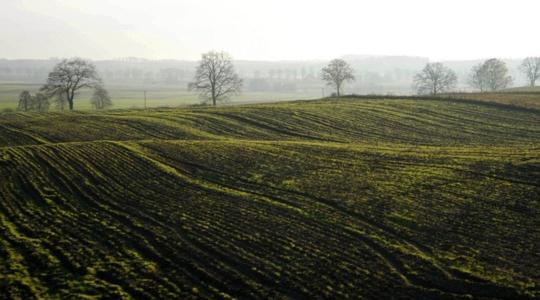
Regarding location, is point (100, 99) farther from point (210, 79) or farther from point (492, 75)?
point (492, 75)

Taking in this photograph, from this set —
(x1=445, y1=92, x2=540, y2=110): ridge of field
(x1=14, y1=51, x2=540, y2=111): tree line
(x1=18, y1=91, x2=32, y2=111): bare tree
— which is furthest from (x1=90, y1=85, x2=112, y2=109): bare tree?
(x1=445, y1=92, x2=540, y2=110): ridge of field

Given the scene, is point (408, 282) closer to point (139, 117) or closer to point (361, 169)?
point (361, 169)

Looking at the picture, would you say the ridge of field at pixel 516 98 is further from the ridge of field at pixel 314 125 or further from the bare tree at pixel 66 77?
the bare tree at pixel 66 77

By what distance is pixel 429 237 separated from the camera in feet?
75.0

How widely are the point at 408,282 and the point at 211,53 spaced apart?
79107mm

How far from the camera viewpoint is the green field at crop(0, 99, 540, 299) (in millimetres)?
18641

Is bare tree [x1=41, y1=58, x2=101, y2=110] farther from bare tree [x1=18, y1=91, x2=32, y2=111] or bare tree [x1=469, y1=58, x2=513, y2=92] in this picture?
bare tree [x1=469, y1=58, x2=513, y2=92]

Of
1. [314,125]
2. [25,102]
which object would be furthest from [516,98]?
[25,102]

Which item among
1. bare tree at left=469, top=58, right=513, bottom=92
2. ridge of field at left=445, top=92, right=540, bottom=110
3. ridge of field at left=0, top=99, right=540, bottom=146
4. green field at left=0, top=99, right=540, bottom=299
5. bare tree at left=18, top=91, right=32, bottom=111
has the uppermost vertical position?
bare tree at left=469, top=58, right=513, bottom=92

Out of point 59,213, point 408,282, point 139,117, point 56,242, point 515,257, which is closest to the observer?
point 408,282

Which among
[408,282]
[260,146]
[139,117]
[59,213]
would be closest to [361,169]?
[260,146]

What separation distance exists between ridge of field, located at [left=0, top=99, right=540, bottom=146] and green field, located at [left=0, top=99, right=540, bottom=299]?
87 centimetres

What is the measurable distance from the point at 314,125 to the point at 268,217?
2942cm

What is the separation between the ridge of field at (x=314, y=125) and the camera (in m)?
47.3
